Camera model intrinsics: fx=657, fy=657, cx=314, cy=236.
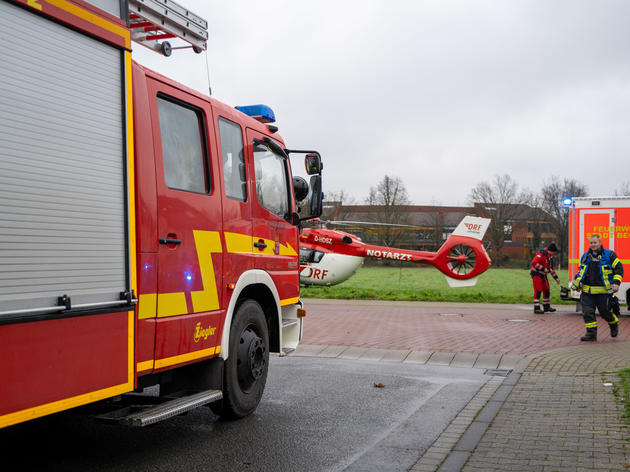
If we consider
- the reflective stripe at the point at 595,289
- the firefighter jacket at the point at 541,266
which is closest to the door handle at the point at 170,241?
the reflective stripe at the point at 595,289

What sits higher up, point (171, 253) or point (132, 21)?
point (132, 21)

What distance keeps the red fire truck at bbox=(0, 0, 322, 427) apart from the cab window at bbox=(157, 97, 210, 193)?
15mm

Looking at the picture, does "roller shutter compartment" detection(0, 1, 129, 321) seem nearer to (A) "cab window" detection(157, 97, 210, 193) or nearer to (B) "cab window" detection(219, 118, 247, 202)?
(A) "cab window" detection(157, 97, 210, 193)

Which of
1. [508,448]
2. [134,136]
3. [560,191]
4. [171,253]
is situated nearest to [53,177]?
[134,136]

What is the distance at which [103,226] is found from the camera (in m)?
3.91

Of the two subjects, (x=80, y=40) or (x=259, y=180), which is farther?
(x=259, y=180)

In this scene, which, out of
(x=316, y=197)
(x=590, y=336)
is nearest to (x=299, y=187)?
(x=316, y=197)

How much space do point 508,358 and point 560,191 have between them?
7982 centimetres

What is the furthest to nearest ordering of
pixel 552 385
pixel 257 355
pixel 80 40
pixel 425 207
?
pixel 425 207, pixel 552 385, pixel 257 355, pixel 80 40

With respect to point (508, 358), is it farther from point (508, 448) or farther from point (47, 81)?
point (47, 81)

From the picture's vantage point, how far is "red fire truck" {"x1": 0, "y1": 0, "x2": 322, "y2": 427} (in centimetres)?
334

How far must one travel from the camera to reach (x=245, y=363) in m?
5.82

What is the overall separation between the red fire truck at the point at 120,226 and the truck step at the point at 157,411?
15 mm

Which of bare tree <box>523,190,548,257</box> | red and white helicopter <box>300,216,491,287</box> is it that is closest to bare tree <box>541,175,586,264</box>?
bare tree <box>523,190,548,257</box>
